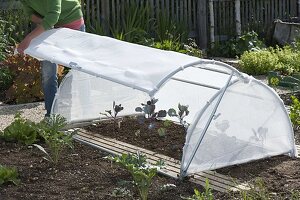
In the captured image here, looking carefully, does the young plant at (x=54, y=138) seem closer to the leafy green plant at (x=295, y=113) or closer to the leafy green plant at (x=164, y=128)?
the leafy green plant at (x=164, y=128)

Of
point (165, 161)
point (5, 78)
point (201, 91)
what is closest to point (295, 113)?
point (201, 91)

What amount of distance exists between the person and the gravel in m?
0.67

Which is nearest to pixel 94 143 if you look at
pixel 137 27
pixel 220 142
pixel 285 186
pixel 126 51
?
pixel 126 51

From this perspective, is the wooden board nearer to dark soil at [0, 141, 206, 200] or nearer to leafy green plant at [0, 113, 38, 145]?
dark soil at [0, 141, 206, 200]

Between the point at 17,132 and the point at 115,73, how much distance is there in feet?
4.96

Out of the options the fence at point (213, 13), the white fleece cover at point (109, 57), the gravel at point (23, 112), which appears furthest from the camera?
the fence at point (213, 13)

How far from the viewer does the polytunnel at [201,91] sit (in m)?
5.89

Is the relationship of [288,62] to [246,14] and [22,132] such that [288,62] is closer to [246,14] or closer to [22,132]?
[246,14]

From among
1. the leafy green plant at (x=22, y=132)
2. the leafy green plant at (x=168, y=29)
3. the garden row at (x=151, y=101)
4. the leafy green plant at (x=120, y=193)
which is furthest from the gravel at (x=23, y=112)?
the leafy green plant at (x=168, y=29)

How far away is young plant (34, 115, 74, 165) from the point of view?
6359 millimetres

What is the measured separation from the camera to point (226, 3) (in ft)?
49.4

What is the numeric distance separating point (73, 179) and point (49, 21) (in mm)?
2049

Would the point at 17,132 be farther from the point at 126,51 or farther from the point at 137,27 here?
the point at 137,27

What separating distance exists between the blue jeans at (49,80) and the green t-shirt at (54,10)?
44 cm
